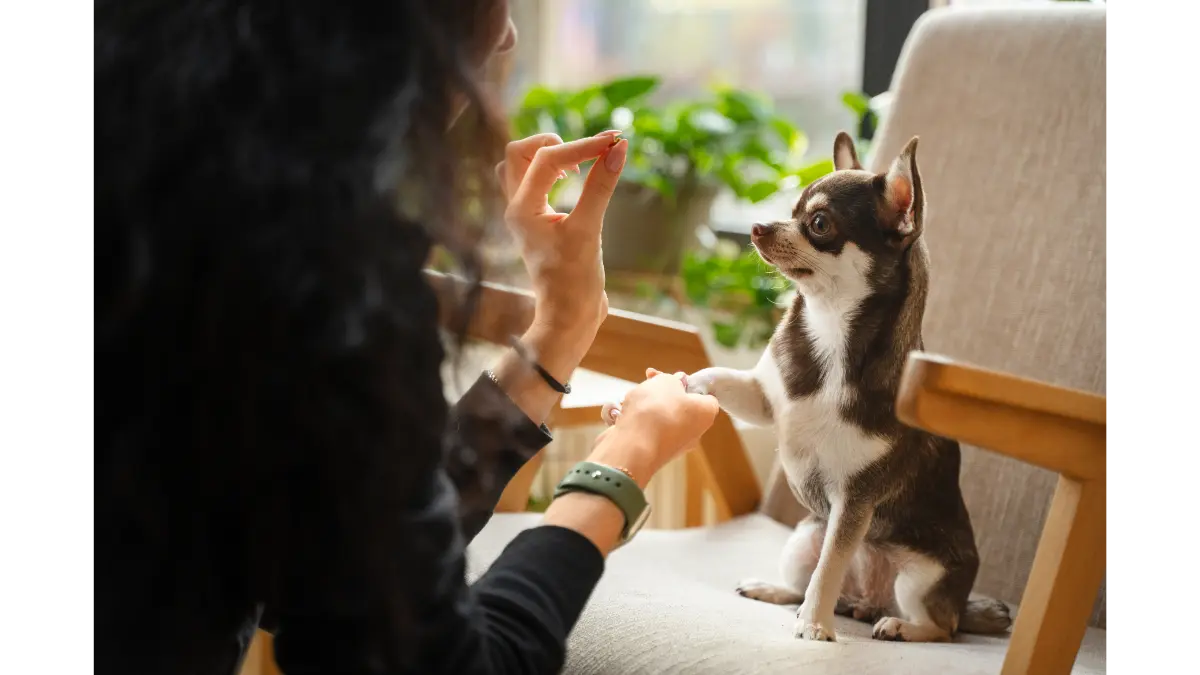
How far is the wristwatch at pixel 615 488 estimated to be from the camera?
66cm

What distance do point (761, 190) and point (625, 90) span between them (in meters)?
0.44

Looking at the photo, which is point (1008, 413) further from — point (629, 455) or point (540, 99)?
point (540, 99)

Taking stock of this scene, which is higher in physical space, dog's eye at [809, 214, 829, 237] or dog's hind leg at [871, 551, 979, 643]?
dog's eye at [809, 214, 829, 237]

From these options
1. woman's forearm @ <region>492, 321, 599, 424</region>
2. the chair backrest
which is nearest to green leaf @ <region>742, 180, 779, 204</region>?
the chair backrest

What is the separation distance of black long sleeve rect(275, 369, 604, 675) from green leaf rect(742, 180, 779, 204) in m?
0.51

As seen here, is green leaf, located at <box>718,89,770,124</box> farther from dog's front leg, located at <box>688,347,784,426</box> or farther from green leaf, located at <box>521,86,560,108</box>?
dog's front leg, located at <box>688,347,784,426</box>

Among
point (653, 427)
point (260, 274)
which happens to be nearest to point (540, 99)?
point (653, 427)

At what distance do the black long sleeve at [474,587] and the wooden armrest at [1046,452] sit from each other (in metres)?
0.22

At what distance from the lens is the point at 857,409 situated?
0.76 meters

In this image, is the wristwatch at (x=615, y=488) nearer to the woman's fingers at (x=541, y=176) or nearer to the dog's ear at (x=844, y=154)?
the woman's fingers at (x=541, y=176)

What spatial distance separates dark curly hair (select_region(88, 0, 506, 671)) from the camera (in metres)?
0.49

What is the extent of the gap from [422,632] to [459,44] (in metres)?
0.30

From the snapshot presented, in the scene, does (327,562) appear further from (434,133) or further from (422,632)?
(434,133)
